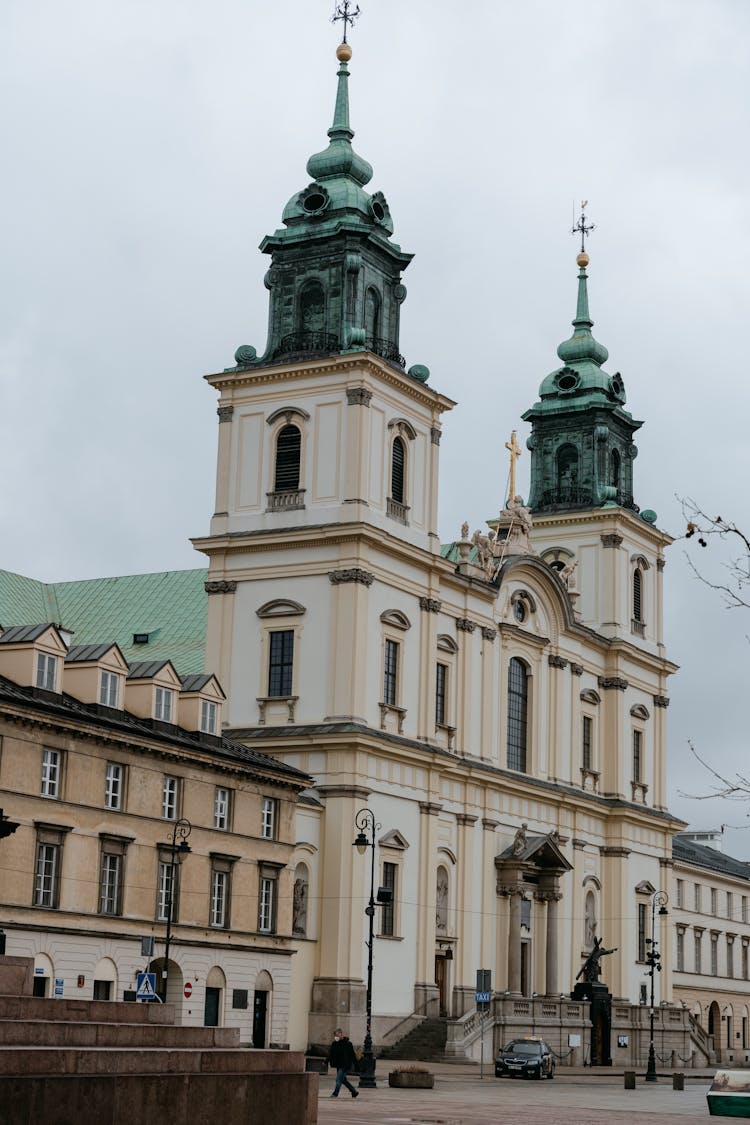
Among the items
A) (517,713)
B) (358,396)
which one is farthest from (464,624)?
(358,396)

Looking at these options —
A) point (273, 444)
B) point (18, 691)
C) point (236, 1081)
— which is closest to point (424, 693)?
point (273, 444)

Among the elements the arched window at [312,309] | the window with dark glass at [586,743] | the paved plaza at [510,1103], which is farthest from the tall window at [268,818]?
the window with dark glass at [586,743]

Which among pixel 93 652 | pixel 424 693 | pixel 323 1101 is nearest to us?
pixel 323 1101

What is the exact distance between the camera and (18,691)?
143 ft

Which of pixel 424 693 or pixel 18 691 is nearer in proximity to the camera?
pixel 18 691

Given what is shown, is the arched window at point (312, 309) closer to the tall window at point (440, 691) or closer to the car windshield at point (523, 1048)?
the tall window at point (440, 691)

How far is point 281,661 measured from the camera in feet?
194

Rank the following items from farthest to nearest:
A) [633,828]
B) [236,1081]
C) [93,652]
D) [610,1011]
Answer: [633,828]
[610,1011]
[93,652]
[236,1081]

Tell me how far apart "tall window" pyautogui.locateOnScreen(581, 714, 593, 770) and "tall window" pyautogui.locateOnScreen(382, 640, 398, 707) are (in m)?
16.6

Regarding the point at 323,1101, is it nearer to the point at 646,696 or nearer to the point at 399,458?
the point at 399,458

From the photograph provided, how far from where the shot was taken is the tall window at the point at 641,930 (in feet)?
249

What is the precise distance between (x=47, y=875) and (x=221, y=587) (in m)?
19.0

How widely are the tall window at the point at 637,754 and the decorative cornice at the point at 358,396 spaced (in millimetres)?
25365

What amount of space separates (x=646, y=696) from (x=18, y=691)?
41834 mm
